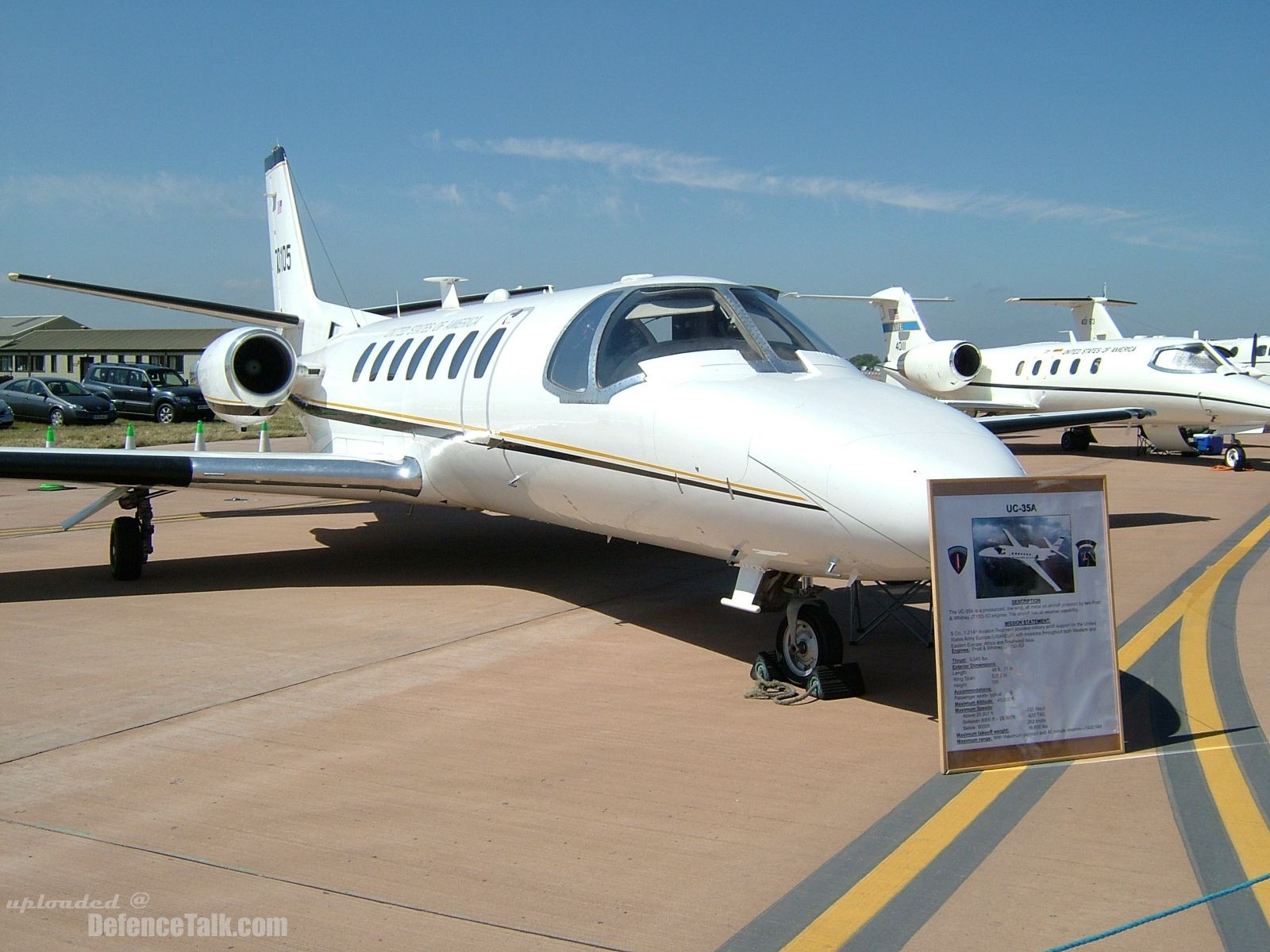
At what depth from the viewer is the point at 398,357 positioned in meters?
11.0

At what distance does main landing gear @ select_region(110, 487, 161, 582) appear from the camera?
390 inches

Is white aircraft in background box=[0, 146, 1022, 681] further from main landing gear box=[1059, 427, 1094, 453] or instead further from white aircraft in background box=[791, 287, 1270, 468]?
main landing gear box=[1059, 427, 1094, 453]

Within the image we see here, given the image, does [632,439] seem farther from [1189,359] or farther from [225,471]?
[1189,359]

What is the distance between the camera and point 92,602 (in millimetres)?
9125

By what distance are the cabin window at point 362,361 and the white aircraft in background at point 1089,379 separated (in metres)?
10.9

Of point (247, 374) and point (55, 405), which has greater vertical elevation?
point (55, 405)

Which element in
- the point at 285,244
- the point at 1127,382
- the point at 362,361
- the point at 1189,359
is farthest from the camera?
the point at 1127,382

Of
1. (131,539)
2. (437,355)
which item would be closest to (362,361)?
(437,355)

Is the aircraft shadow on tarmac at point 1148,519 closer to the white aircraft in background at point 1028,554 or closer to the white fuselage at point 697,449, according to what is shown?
the white fuselage at point 697,449

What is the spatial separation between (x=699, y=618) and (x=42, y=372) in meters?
80.6

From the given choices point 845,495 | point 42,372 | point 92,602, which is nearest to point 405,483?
point 92,602

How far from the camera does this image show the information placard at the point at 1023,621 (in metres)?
4.80

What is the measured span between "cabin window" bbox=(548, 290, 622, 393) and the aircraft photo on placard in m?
3.24

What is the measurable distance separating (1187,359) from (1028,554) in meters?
21.9
